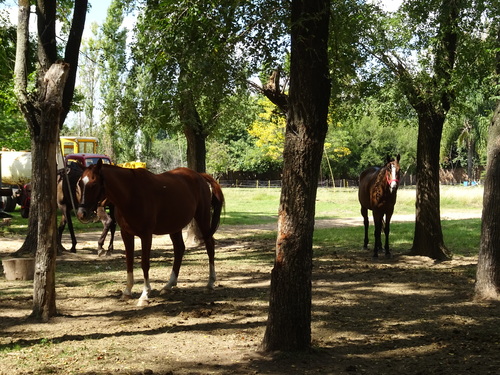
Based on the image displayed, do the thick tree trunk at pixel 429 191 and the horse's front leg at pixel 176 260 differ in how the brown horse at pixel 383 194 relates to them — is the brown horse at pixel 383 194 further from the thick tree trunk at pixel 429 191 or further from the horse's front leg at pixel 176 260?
the horse's front leg at pixel 176 260

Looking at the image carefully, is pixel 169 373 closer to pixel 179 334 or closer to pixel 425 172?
pixel 179 334

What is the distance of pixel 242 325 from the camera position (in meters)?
7.44

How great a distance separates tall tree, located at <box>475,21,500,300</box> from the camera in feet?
27.8

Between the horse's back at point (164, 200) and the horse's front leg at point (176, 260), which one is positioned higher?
the horse's back at point (164, 200)

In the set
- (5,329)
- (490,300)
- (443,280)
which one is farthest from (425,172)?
(5,329)

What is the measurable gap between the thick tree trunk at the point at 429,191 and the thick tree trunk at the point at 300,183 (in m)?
8.09

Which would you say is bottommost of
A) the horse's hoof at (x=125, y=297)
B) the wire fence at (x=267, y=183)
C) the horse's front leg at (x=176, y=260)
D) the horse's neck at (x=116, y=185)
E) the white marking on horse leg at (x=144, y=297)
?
the horse's hoof at (x=125, y=297)

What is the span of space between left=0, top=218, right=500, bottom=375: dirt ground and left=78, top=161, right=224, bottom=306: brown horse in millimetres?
Result: 692

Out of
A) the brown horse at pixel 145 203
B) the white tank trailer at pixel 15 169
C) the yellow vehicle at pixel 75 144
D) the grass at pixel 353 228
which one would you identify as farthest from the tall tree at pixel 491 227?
the yellow vehicle at pixel 75 144

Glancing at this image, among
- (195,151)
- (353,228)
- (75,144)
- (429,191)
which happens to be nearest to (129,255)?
(429,191)

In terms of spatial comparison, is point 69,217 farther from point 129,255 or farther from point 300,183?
point 300,183

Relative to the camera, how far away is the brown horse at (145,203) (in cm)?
874

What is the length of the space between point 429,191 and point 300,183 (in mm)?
8492

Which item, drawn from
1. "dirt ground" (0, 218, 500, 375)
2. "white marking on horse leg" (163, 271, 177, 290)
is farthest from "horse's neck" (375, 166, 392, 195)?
"white marking on horse leg" (163, 271, 177, 290)
